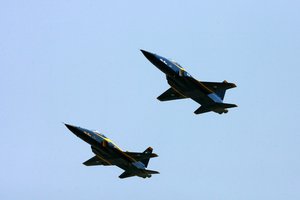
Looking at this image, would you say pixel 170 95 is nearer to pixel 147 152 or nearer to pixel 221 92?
pixel 221 92

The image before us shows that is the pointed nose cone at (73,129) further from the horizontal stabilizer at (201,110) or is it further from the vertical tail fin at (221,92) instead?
the vertical tail fin at (221,92)

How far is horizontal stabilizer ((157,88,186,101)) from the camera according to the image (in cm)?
11706

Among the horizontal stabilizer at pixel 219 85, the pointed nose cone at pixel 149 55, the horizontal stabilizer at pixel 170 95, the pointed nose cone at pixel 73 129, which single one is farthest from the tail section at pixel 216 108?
the pointed nose cone at pixel 73 129

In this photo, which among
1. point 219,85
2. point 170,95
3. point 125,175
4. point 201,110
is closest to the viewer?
point 219,85

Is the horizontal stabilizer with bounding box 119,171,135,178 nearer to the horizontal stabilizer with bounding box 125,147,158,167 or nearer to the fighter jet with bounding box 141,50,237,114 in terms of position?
the horizontal stabilizer with bounding box 125,147,158,167

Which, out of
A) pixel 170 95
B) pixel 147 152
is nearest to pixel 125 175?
pixel 147 152

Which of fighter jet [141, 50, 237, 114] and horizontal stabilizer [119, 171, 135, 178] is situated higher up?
fighter jet [141, 50, 237, 114]

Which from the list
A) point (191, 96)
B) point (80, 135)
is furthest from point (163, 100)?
point (80, 135)

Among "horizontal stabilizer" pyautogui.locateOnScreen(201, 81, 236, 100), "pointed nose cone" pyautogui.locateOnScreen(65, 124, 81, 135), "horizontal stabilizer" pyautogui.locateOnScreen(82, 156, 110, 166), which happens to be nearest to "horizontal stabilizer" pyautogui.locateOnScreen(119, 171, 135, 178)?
"horizontal stabilizer" pyautogui.locateOnScreen(82, 156, 110, 166)

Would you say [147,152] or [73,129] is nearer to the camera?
[73,129]

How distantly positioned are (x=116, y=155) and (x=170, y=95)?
12.2m

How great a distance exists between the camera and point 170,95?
118 m

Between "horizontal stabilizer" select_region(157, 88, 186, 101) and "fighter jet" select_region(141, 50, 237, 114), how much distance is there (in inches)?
72.0

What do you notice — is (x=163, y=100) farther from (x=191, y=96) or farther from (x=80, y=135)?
(x=80, y=135)
